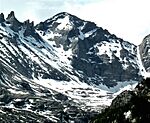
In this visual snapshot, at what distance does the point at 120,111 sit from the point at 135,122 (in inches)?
502

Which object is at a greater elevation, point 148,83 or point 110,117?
point 148,83

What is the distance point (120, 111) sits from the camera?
4348 inches

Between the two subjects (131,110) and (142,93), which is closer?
(131,110)

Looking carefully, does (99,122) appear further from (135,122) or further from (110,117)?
(135,122)

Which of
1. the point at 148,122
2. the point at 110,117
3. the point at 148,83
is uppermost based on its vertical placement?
the point at 148,83

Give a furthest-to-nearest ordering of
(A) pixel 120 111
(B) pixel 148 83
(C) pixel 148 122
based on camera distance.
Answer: (B) pixel 148 83
(A) pixel 120 111
(C) pixel 148 122

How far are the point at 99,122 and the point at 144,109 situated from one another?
1671 centimetres

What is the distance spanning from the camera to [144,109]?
99.3 m

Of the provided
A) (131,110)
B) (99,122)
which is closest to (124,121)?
(131,110)

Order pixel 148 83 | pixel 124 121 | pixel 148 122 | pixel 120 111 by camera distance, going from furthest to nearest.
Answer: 1. pixel 148 83
2. pixel 120 111
3. pixel 124 121
4. pixel 148 122

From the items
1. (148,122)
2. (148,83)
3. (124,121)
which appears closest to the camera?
(148,122)

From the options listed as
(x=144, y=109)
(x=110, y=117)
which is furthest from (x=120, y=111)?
(x=144, y=109)

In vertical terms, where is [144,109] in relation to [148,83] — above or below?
below

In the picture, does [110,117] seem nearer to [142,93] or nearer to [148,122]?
[142,93]
